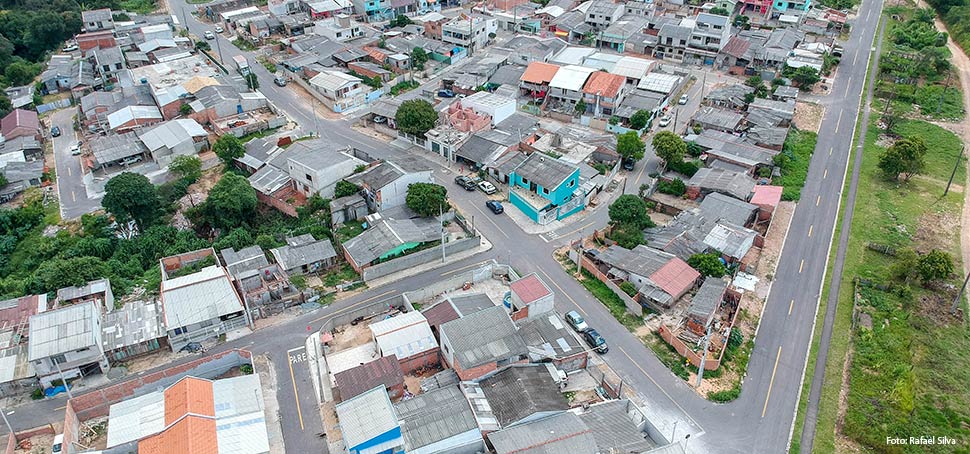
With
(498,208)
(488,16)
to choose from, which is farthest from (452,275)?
(488,16)

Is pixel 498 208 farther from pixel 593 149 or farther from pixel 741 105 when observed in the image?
pixel 741 105

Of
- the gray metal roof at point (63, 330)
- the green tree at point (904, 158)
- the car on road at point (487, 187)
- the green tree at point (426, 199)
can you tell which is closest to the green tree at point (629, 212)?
the car on road at point (487, 187)

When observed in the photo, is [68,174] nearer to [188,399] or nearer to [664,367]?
[188,399]

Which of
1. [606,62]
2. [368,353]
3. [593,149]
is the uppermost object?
[606,62]

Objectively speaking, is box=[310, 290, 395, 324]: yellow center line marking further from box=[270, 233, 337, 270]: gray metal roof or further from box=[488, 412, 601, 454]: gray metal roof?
box=[488, 412, 601, 454]: gray metal roof

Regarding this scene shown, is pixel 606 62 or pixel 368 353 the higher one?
pixel 606 62

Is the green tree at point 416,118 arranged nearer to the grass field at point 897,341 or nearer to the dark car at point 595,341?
the dark car at point 595,341
